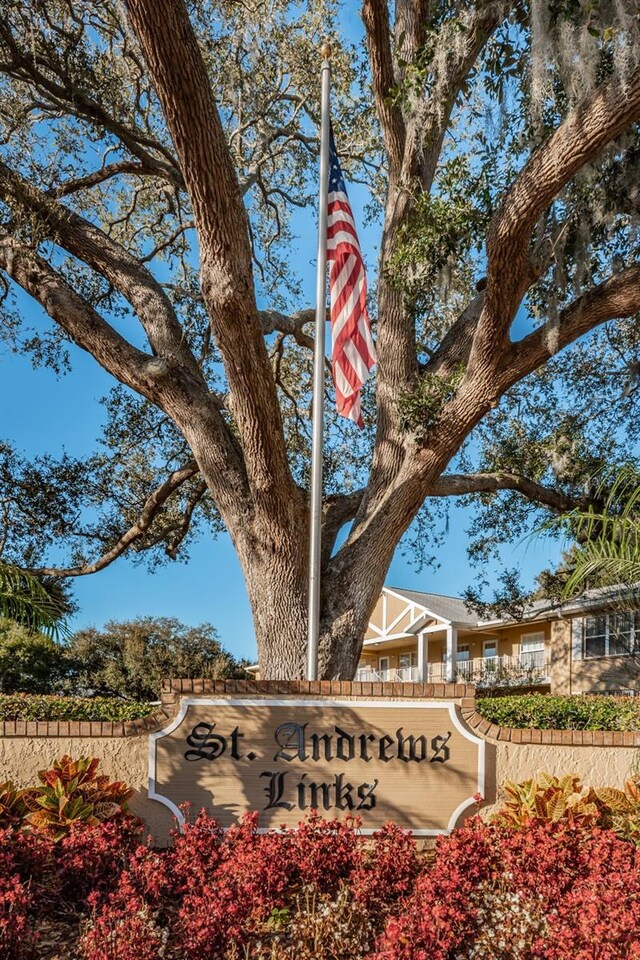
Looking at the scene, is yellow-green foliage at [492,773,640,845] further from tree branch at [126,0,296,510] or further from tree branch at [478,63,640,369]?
tree branch at [478,63,640,369]

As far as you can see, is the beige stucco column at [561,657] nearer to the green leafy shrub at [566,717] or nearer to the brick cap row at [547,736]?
the green leafy shrub at [566,717]

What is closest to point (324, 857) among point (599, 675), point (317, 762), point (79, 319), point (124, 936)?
point (124, 936)

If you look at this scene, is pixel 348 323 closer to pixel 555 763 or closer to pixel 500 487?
pixel 500 487

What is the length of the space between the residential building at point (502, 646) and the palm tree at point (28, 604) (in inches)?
438

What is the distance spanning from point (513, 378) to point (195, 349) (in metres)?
5.68

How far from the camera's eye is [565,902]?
411 cm

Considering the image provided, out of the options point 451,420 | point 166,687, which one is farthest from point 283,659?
point 451,420

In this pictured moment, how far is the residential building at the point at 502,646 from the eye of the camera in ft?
60.9

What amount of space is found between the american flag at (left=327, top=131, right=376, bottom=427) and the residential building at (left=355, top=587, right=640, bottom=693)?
8813mm

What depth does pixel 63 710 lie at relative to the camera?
9.33 metres

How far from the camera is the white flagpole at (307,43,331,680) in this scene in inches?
277

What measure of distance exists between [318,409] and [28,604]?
127 inches

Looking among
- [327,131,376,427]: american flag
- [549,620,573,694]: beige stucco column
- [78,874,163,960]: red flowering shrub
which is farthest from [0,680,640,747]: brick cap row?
[549,620,573,694]: beige stucco column

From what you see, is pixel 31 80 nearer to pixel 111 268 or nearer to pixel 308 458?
pixel 111 268
